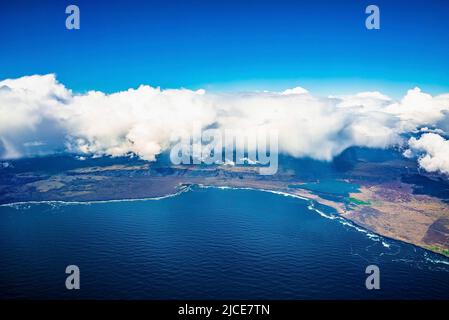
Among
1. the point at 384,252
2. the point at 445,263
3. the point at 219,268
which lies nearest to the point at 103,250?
the point at 219,268

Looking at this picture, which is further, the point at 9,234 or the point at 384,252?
the point at 9,234

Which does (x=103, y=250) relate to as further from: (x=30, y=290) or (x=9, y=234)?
(x=9, y=234)

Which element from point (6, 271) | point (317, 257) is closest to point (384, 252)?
point (317, 257)

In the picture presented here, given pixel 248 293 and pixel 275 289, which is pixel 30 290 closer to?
pixel 248 293

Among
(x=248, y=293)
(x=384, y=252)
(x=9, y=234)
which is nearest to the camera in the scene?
(x=248, y=293)

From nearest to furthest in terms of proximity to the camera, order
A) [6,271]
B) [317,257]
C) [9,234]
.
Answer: [6,271] → [317,257] → [9,234]

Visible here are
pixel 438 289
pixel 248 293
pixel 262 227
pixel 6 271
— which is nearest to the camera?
pixel 248 293
